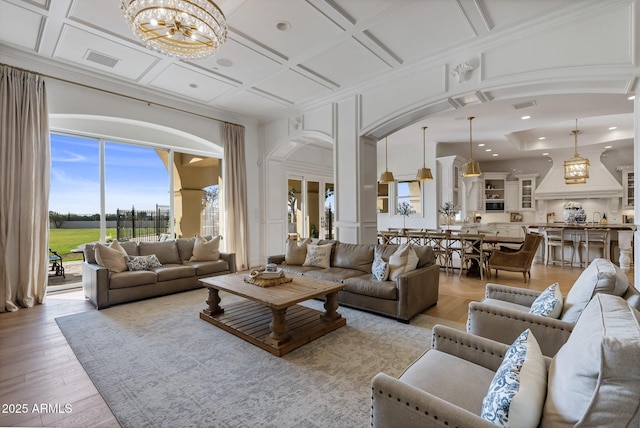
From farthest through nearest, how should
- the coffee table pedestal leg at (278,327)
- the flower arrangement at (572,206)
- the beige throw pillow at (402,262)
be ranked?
the flower arrangement at (572,206) → the beige throw pillow at (402,262) → the coffee table pedestal leg at (278,327)

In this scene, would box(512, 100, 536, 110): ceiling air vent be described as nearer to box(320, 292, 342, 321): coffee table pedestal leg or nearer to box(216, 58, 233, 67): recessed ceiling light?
box(320, 292, 342, 321): coffee table pedestal leg

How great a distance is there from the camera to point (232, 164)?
21.9 feet

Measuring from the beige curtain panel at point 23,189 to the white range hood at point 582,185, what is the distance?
12.3 metres

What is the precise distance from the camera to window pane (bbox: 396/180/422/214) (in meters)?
8.55

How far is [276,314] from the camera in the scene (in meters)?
2.80

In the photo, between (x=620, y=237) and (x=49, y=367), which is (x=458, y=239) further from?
(x=49, y=367)

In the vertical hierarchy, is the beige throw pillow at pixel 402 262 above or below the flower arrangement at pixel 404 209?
below

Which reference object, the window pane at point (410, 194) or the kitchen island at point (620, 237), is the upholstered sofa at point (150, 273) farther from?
the kitchen island at point (620, 237)

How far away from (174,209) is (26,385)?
4310 mm

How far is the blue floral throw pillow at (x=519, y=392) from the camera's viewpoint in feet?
3.25

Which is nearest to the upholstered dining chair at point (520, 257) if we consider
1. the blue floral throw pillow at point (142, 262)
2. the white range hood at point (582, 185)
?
the white range hood at point (582, 185)

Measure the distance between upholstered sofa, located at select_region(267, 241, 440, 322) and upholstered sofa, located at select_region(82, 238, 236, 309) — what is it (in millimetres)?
1254

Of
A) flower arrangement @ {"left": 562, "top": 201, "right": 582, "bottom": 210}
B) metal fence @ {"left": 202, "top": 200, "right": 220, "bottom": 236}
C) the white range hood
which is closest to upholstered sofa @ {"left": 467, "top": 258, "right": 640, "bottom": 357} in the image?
metal fence @ {"left": 202, "top": 200, "right": 220, "bottom": 236}

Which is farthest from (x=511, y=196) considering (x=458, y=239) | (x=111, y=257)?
(x=111, y=257)
